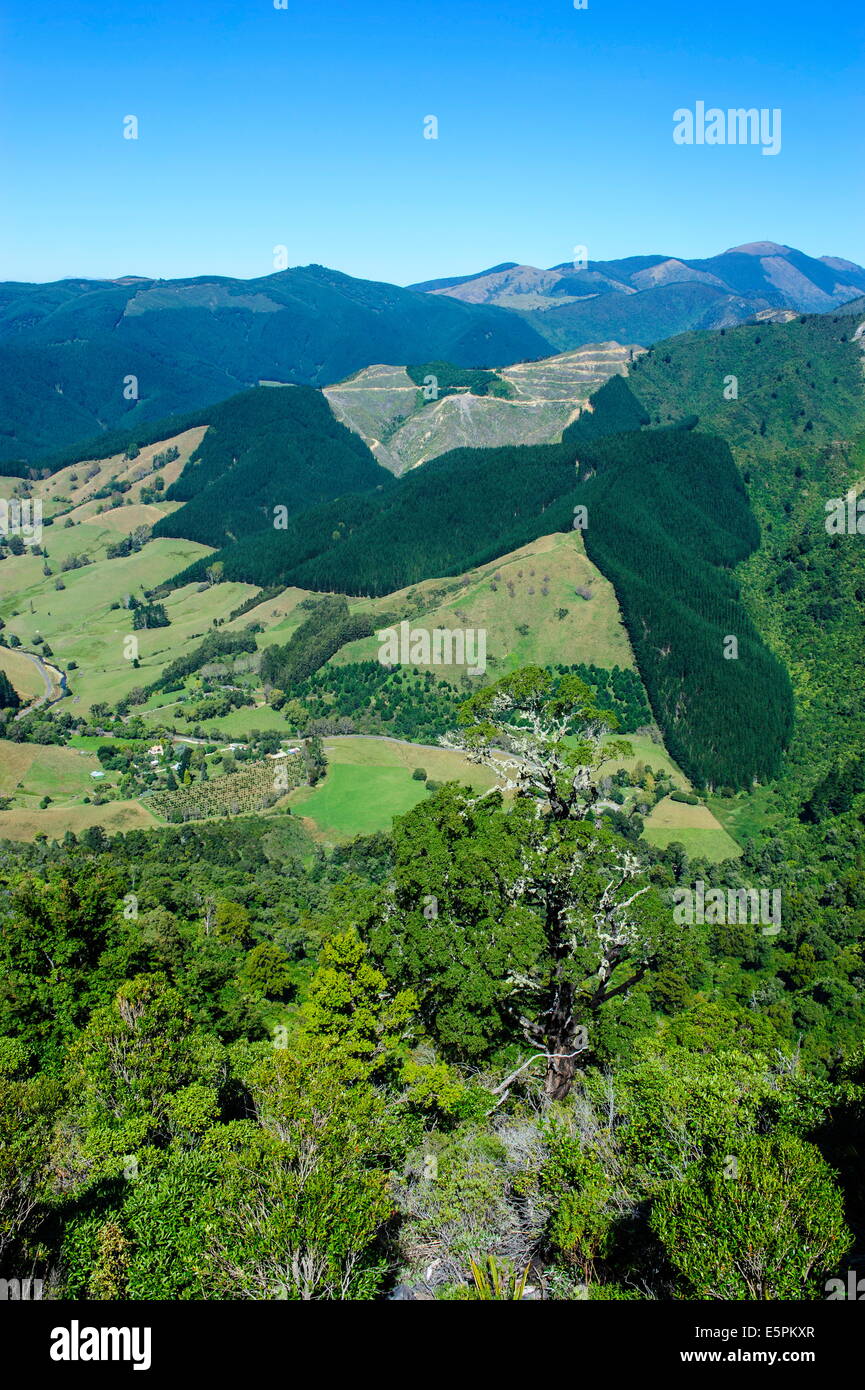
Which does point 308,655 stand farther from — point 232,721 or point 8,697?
point 8,697

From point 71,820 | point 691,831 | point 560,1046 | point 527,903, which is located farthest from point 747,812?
point 71,820

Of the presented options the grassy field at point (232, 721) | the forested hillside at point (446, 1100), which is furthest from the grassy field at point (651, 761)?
the forested hillside at point (446, 1100)

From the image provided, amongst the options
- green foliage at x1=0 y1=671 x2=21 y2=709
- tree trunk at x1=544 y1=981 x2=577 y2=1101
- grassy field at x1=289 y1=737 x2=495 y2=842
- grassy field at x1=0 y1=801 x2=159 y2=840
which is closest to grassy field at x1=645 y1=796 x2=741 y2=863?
grassy field at x1=289 y1=737 x2=495 y2=842

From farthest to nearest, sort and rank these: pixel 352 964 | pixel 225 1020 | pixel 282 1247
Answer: pixel 225 1020, pixel 352 964, pixel 282 1247

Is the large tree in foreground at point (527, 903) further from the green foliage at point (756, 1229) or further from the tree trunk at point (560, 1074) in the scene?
the green foliage at point (756, 1229)

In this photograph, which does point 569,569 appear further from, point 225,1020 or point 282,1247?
point 282,1247

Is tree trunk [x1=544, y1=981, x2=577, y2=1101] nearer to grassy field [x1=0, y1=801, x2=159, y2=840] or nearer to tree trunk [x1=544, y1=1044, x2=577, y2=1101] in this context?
tree trunk [x1=544, y1=1044, x2=577, y2=1101]
